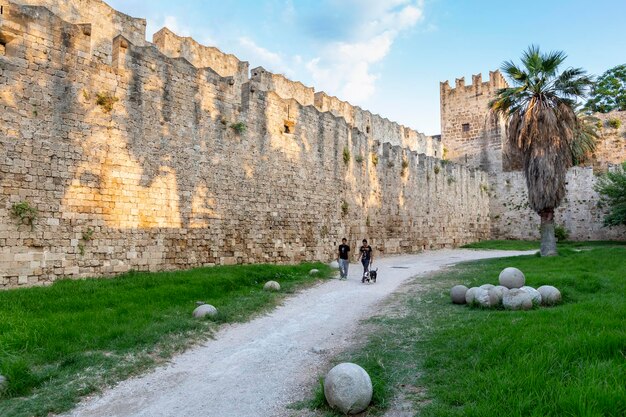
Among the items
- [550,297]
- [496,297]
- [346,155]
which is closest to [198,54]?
[346,155]

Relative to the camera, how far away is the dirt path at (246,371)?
187 inches

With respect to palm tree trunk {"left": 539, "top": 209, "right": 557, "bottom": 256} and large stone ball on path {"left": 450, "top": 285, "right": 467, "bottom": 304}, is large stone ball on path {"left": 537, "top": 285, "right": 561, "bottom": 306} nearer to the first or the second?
large stone ball on path {"left": 450, "top": 285, "right": 467, "bottom": 304}

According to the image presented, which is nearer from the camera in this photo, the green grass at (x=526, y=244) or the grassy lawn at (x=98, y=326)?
the grassy lawn at (x=98, y=326)

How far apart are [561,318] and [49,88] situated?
40.2 ft

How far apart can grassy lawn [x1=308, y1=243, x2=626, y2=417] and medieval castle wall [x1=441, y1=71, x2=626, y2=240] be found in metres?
22.7

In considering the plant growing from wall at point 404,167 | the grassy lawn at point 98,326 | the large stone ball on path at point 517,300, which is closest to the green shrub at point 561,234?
the plant growing from wall at point 404,167

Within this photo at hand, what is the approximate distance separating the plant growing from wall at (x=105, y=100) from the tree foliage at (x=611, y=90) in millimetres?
43671

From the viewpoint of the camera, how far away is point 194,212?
47.1 ft

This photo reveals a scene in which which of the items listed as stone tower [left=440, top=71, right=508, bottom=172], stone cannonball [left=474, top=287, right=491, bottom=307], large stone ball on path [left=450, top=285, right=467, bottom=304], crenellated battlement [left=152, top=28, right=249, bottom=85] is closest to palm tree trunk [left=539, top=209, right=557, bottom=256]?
large stone ball on path [left=450, top=285, right=467, bottom=304]

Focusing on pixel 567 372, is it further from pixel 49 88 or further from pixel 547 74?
pixel 547 74

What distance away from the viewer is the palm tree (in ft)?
56.6

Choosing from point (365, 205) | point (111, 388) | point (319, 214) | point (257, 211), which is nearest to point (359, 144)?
point (365, 205)

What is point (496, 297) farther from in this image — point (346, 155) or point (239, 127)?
point (346, 155)

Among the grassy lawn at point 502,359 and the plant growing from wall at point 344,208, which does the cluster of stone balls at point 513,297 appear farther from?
the plant growing from wall at point 344,208
